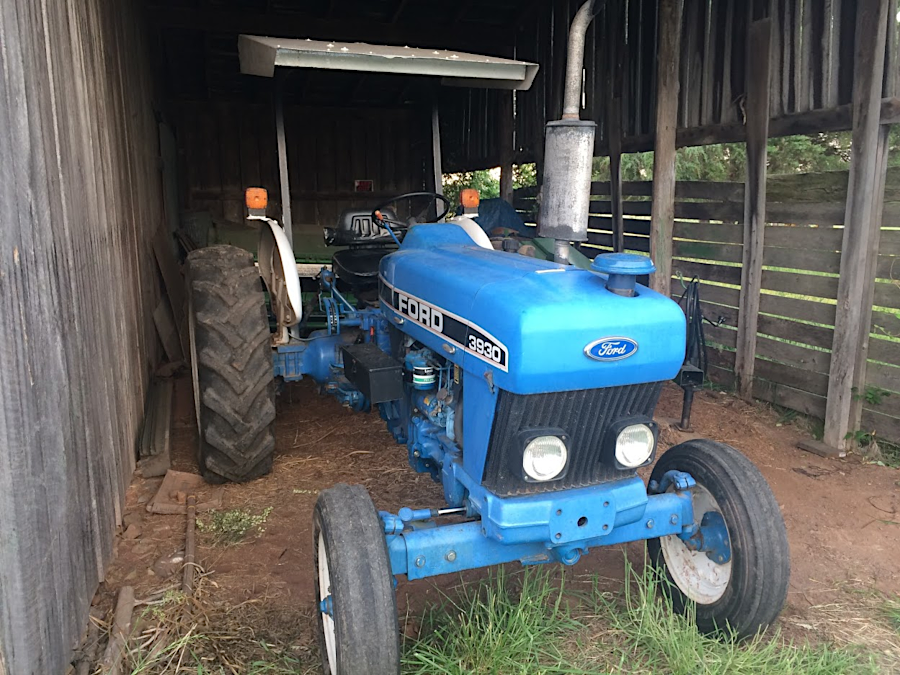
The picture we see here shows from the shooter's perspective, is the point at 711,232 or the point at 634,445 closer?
the point at 634,445

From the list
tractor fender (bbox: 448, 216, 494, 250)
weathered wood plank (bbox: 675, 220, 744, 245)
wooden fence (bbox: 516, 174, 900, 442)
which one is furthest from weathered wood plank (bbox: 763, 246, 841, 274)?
tractor fender (bbox: 448, 216, 494, 250)

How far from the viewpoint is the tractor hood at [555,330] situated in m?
2.02

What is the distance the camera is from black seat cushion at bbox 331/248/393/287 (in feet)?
13.0

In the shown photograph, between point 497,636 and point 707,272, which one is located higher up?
point 707,272

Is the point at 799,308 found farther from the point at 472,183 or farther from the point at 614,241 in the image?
the point at 472,183

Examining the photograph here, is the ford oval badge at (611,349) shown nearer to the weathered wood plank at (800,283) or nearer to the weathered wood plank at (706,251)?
the weathered wood plank at (800,283)

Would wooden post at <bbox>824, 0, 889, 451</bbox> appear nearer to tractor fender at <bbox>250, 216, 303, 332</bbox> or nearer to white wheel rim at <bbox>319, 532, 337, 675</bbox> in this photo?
tractor fender at <bbox>250, 216, 303, 332</bbox>

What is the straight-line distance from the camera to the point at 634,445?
225 centimetres

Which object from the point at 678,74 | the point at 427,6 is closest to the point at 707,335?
the point at 678,74

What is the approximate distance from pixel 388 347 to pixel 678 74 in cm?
335

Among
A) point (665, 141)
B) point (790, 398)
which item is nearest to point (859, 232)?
point (790, 398)

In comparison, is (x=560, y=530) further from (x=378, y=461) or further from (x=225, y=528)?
(x=378, y=461)

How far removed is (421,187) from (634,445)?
377cm

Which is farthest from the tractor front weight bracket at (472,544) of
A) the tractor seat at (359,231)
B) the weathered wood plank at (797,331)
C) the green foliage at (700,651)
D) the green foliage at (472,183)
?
the green foliage at (472,183)
